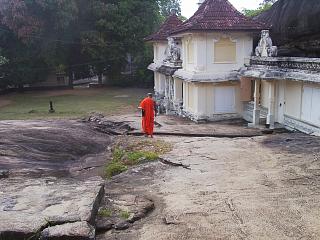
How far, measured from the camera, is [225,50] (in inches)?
773

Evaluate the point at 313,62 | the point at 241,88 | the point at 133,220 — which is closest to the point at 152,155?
the point at 133,220

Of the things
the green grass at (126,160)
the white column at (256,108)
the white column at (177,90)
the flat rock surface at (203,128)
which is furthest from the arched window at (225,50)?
the green grass at (126,160)

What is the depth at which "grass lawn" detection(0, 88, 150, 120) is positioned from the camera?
2758 cm

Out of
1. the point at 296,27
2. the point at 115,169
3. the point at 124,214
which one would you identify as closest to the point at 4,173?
the point at 115,169

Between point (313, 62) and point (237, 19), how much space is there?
644 cm

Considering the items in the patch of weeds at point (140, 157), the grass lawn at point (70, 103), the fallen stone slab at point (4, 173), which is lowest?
the grass lawn at point (70, 103)

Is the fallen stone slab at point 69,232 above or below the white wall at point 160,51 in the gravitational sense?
below

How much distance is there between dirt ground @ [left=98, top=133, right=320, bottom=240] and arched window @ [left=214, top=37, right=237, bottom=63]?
7.78 metres

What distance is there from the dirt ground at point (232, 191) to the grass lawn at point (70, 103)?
15.9 meters

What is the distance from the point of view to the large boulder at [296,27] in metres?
19.8

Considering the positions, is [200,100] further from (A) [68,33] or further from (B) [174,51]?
(A) [68,33]

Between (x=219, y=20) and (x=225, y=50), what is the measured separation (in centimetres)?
148

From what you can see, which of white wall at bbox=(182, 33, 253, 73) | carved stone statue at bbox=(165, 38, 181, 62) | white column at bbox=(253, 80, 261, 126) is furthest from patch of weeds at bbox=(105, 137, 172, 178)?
carved stone statue at bbox=(165, 38, 181, 62)

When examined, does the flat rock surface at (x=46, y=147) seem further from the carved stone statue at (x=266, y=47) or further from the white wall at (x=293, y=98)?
the carved stone statue at (x=266, y=47)
